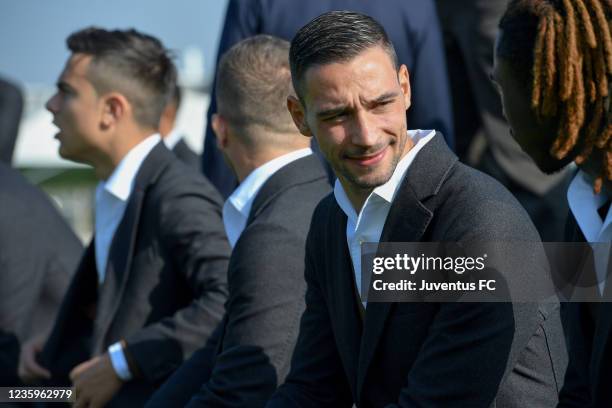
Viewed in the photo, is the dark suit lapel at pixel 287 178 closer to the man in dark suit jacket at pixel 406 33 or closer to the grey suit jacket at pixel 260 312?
the grey suit jacket at pixel 260 312

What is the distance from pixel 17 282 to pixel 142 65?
1.16 meters

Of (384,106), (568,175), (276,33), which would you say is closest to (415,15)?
(276,33)

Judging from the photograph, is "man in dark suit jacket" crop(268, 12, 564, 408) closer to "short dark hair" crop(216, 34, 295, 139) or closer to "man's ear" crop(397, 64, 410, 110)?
"man's ear" crop(397, 64, 410, 110)

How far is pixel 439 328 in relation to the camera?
2.63 m

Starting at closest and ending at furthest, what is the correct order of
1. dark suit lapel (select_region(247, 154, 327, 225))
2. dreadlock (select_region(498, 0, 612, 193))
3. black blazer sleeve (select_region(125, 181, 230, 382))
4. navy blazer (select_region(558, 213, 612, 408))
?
dreadlock (select_region(498, 0, 612, 193)), navy blazer (select_region(558, 213, 612, 408)), dark suit lapel (select_region(247, 154, 327, 225)), black blazer sleeve (select_region(125, 181, 230, 382))

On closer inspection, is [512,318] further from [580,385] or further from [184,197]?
[184,197]

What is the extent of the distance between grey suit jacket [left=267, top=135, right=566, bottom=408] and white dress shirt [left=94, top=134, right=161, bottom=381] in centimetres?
153

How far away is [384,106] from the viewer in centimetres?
287

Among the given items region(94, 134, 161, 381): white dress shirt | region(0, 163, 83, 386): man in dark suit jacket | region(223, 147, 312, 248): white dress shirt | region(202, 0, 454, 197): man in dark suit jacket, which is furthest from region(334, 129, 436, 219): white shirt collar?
region(0, 163, 83, 386): man in dark suit jacket

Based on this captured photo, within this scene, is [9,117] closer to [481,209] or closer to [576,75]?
[481,209]

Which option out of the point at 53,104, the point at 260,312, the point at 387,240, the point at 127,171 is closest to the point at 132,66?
the point at 53,104

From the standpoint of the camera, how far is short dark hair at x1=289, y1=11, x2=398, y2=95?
287cm

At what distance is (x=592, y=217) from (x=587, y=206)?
3cm

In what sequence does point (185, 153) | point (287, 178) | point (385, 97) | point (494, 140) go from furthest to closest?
point (185, 153)
point (494, 140)
point (287, 178)
point (385, 97)
